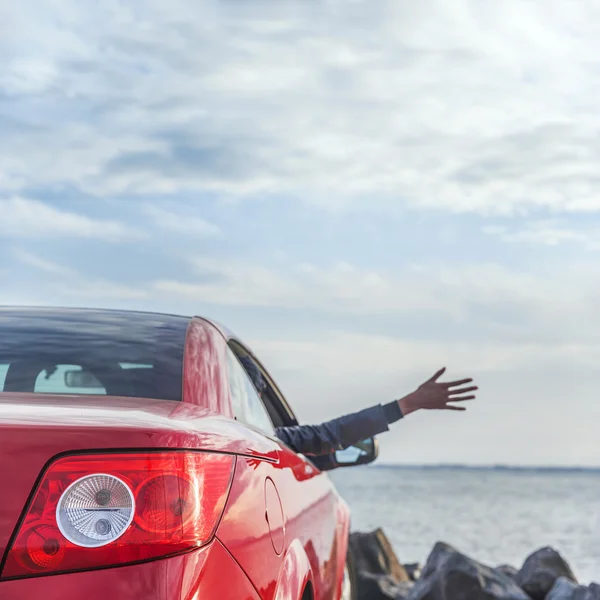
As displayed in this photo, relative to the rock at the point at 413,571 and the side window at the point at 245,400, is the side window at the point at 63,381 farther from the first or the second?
the rock at the point at 413,571

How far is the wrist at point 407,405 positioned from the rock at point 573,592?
3.19m

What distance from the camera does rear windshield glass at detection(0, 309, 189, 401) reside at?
301cm

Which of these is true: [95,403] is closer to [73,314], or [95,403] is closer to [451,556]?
[73,314]

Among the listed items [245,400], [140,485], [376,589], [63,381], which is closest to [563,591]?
[376,589]

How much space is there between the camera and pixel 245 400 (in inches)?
134

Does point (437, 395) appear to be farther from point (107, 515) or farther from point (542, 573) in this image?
point (542, 573)

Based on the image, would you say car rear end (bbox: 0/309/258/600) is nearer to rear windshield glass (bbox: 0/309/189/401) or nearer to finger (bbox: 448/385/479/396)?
rear windshield glass (bbox: 0/309/189/401)

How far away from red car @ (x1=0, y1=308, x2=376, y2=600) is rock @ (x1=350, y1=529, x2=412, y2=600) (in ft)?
21.6

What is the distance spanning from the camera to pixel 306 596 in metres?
3.21

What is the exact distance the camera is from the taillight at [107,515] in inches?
75.9

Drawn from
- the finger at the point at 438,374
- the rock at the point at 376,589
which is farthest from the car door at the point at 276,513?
the rock at the point at 376,589

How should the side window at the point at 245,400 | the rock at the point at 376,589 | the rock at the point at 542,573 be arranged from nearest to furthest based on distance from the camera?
the side window at the point at 245,400 < the rock at the point at 376,589 < the rock at the point at 542,573

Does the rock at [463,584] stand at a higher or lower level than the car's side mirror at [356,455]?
lower

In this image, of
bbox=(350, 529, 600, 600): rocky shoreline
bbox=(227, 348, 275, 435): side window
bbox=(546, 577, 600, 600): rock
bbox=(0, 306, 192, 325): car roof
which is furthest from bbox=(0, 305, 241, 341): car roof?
bbox=(546, 577, 600, 600): rock
